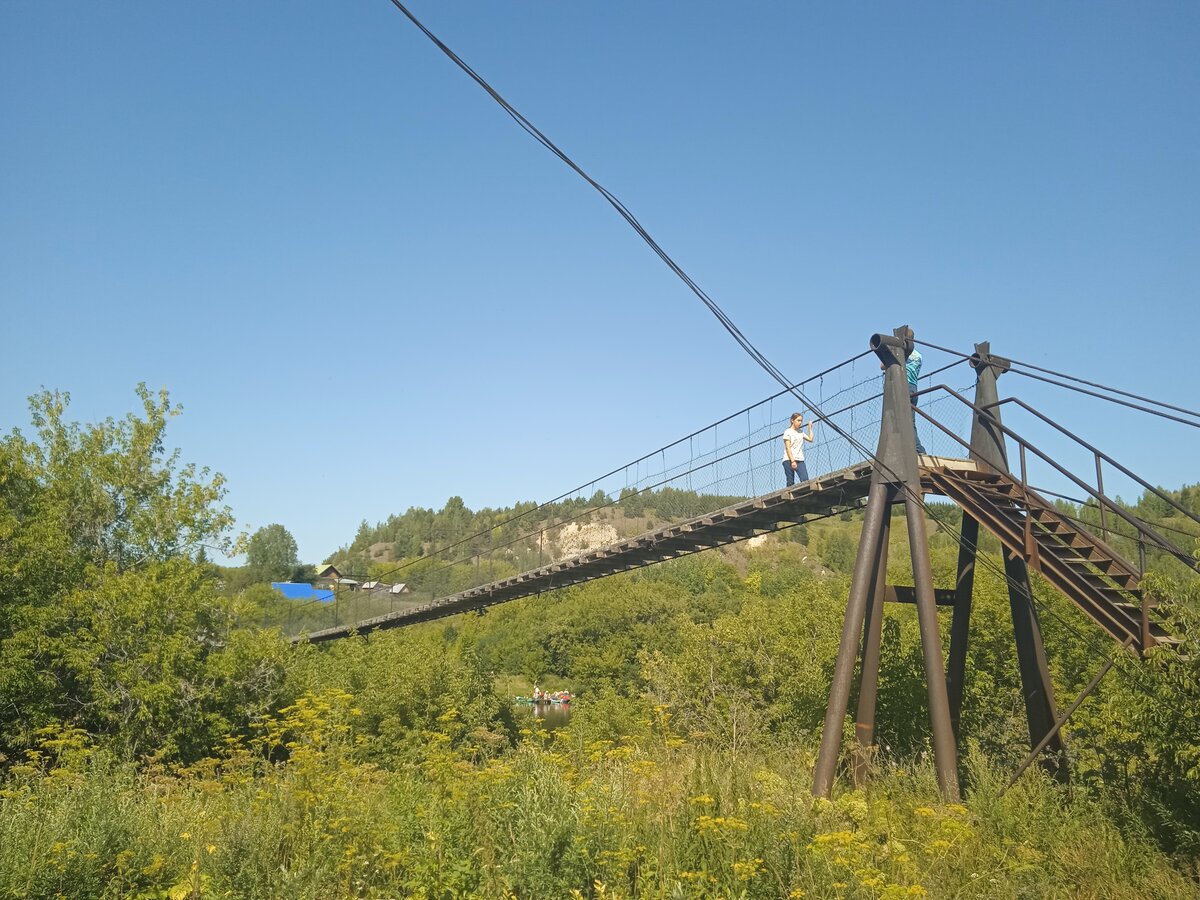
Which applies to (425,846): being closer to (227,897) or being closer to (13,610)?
(227,897)

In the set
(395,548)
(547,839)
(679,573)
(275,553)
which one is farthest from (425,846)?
(395,548)

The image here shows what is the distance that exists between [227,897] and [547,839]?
1777mm

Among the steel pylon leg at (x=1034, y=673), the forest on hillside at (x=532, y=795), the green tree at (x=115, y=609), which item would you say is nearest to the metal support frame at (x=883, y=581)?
the forest on hillside at (x=532, y=795)

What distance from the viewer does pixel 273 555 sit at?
127 meters

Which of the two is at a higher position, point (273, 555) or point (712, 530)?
point (273, 555)

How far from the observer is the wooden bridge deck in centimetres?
980

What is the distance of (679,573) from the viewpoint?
93.3 metres

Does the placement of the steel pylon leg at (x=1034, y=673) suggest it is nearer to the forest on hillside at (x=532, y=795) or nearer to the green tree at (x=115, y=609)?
the forest on hillside at (x=532, y=795)

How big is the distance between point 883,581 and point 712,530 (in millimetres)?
3026

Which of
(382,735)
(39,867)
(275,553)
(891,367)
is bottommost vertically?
(382,735)

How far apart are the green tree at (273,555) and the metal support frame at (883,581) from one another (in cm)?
11703

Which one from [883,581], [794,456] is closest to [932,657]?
[883,581]

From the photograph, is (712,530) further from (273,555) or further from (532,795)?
(273,555)

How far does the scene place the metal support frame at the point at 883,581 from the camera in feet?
27.5
